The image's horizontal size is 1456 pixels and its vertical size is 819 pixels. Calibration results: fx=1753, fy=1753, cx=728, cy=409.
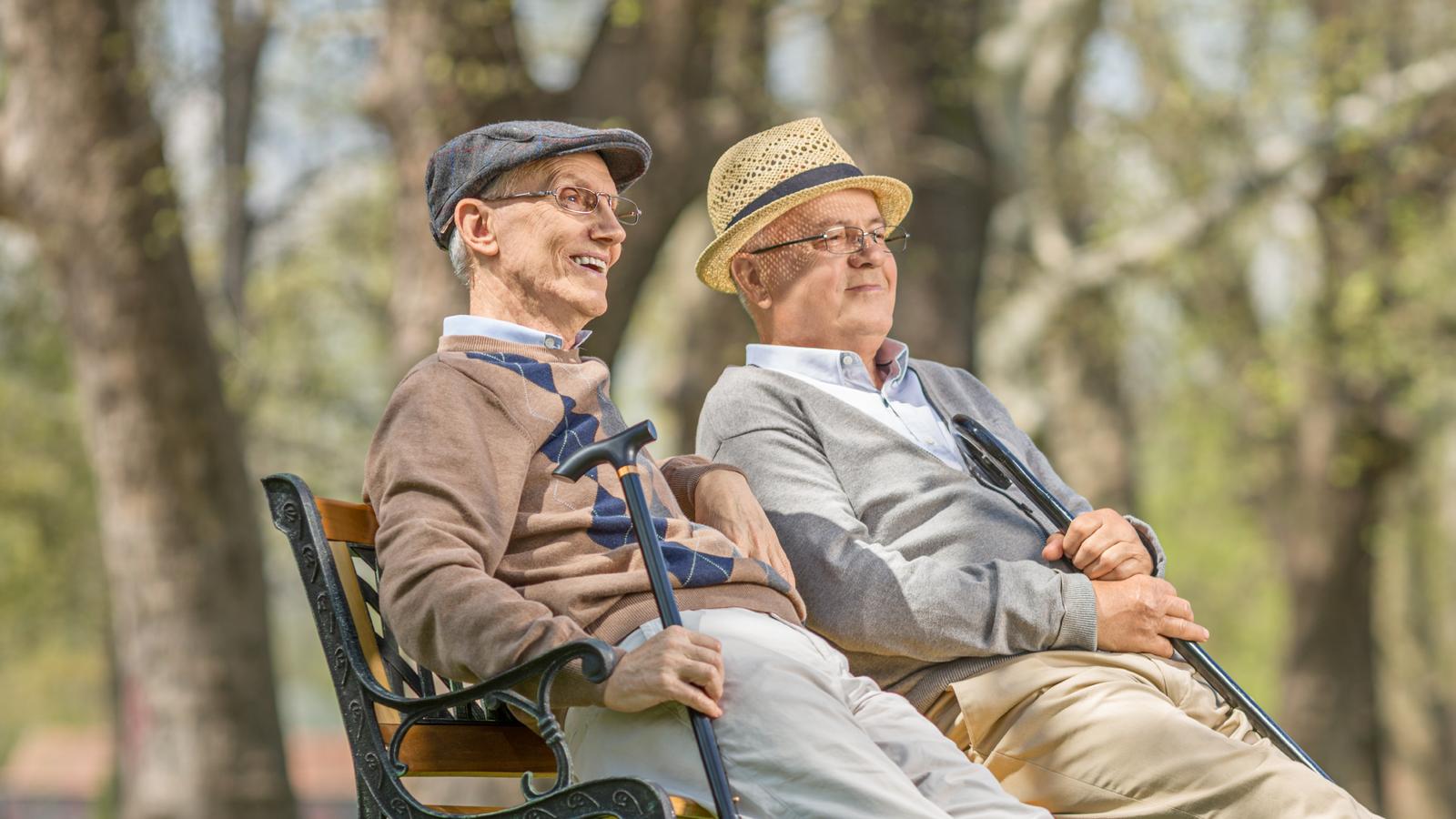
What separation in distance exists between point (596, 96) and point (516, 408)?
4.86 meters

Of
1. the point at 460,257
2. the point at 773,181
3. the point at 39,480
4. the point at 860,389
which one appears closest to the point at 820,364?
the point at 860,389

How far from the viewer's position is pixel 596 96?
7.70m

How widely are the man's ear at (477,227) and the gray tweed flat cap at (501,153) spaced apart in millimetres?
21

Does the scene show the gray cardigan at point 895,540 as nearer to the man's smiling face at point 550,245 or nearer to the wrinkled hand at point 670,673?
the man's smiling face at point 550,245

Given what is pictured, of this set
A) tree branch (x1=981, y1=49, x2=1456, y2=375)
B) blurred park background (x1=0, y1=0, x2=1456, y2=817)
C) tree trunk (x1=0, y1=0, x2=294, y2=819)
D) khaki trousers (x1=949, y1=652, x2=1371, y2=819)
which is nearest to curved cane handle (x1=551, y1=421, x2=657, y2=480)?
khaki trousers (x1=949, y1=652, x2=1371, y2=819)

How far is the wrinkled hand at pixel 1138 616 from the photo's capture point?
3.45 m

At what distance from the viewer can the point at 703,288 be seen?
12086 mm

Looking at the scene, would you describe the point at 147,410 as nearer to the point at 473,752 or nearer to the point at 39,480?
the point at 473,752

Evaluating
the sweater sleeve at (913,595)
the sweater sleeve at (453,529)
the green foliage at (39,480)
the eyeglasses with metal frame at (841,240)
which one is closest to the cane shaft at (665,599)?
the sweater sleeve at (453,529)

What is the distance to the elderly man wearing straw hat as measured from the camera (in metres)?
3.25

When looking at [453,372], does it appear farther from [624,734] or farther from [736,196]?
[736,196]

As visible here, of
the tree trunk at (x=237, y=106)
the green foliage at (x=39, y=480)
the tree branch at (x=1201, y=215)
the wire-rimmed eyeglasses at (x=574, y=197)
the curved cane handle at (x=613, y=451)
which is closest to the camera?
the curved cane handle at (x=613, y=451)

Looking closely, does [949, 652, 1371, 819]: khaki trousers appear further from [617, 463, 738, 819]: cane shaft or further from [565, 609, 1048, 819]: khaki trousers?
[617, 463, 738, 819]: cane shaft

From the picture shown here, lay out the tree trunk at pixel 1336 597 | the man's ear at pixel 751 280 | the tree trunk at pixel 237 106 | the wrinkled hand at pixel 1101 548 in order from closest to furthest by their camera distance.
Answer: the wrinkled hand at pixel 1101 548, the man's ear at pixel 751 280, the tree trunk at pixel 237 106, the tree trunk at pixel 1336 597
